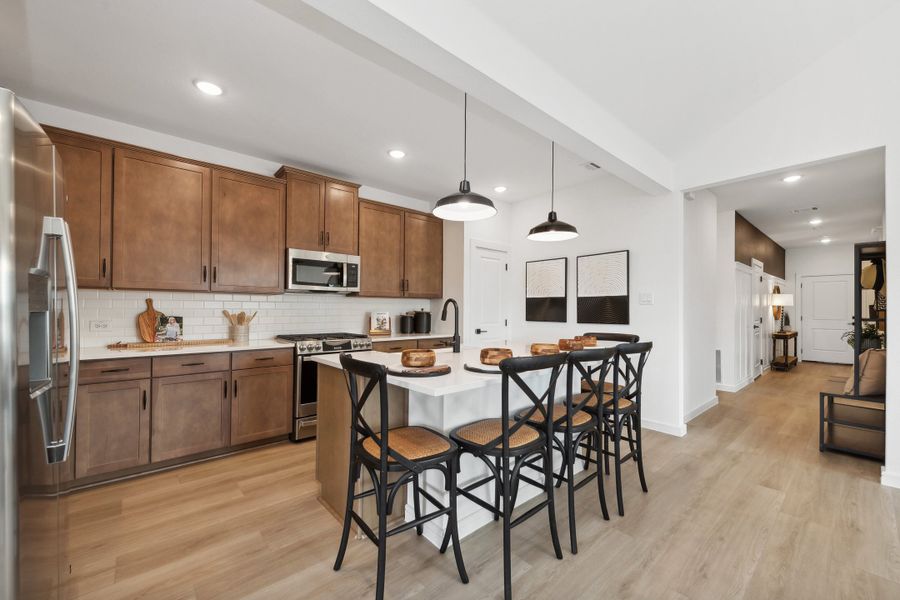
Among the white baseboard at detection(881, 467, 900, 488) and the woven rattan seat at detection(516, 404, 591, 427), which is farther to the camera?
the white baseboard at detection(881, 467, 900, 488)

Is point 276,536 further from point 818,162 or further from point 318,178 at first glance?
point 818,162

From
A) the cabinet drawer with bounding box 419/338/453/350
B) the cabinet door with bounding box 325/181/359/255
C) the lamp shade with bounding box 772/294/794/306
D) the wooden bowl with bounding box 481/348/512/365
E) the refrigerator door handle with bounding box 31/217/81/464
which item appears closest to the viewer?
the refrigerator door handle with bounding box 31/217/81/464

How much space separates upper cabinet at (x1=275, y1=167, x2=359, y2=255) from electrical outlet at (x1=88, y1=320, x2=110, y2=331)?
4.93ft

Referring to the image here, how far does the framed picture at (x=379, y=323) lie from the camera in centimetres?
464

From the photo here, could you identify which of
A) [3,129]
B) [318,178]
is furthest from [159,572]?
[318,178]

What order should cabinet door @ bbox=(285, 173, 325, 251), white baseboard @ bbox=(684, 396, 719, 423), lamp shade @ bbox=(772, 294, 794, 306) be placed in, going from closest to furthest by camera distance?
cabinet door @ bbox=(285, 173, 325, 251) < white baseboard @ bbox=(684, 396, 719, 423) < lamp shade @ bbox=(772, 294, 794, 306)

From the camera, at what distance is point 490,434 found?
1.88 m

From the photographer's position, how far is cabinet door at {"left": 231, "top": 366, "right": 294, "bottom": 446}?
3.21m

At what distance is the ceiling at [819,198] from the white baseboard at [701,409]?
242 centimetres

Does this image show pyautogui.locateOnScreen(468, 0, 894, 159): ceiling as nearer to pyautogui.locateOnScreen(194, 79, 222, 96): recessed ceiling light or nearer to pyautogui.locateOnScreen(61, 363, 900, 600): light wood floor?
pyautogui.locateOnScreen(194, 79, 222, 96): recessed ceiling light

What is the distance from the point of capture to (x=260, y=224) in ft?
11.7

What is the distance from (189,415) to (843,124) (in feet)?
17.6

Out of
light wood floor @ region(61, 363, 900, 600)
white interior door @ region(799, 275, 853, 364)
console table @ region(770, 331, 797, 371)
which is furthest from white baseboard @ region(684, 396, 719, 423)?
white interior door @ region(799, 275, 853, 364)

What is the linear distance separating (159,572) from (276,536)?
0.50 metres
